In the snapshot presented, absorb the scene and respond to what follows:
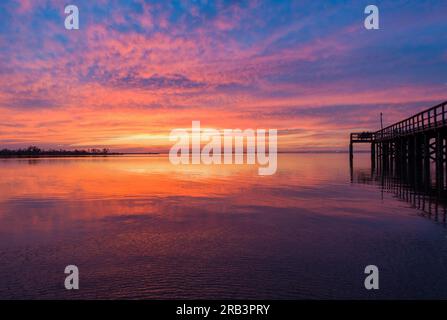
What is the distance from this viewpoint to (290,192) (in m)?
20.0

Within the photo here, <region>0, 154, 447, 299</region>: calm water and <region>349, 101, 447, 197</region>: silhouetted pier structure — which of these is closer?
<region>0, 154, 447, 299</region>: calm water

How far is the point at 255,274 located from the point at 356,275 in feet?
6.43

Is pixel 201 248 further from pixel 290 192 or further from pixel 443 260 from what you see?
pixel 290 192

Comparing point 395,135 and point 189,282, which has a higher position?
point 395,135

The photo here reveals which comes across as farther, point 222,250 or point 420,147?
point 420,147

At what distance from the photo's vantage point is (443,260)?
7309 mm

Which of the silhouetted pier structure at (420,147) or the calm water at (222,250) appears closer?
the calm water at (222,250)

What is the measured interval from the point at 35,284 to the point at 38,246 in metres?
2.85

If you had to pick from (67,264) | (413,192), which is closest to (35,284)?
(67,264)
